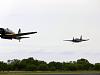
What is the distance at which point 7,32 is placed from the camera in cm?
11694

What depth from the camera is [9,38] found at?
379 feet

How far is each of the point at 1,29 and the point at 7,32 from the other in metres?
1.83

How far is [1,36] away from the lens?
376ft

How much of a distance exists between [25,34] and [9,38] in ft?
14.7

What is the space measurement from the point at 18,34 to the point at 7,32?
9.94 ft

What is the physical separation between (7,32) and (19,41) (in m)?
4.20

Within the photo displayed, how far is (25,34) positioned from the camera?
11638 cm

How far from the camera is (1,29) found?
116500mm

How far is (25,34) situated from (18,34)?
2.11 meters

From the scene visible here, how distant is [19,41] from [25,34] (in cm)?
249

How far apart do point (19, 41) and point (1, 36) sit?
5.09m

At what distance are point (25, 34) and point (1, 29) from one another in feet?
21.8
